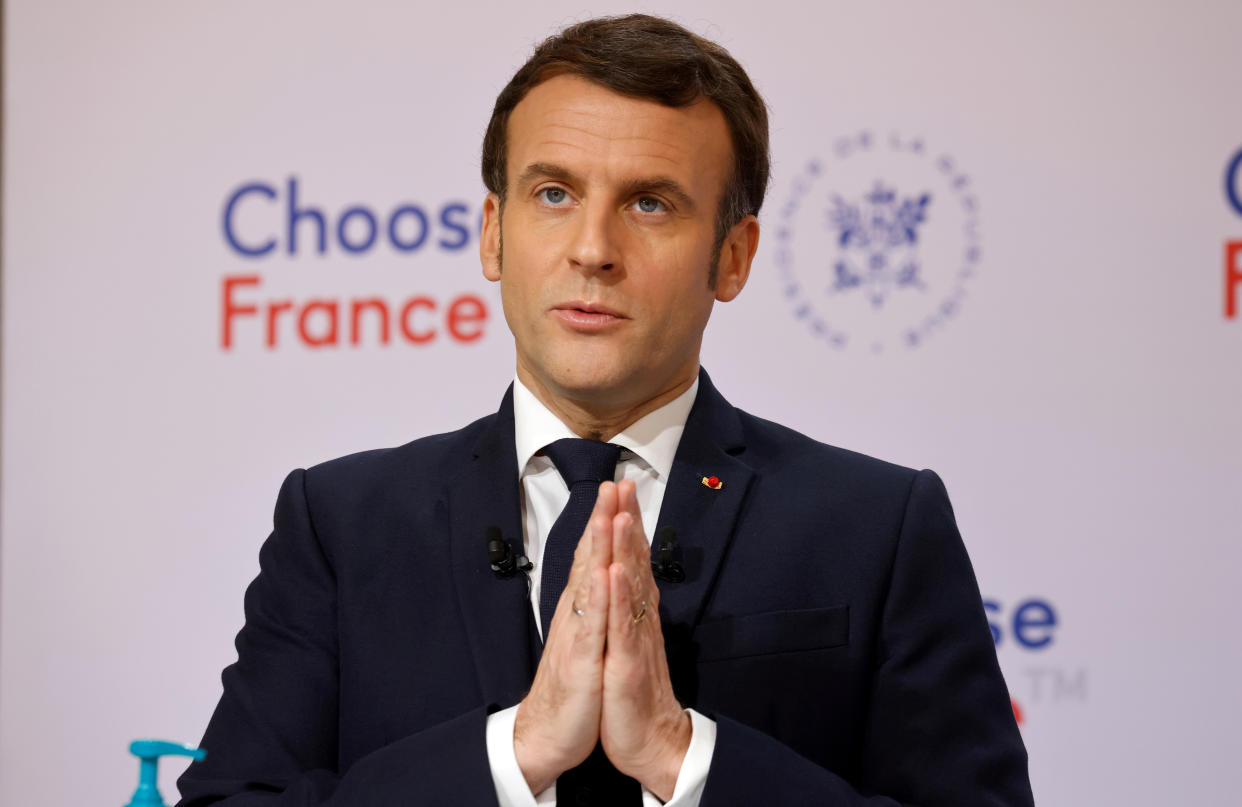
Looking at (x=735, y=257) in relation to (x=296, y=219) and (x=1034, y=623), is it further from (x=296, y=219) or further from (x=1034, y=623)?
Answer: (x=296, y=219)

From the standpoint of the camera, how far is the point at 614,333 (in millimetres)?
2334

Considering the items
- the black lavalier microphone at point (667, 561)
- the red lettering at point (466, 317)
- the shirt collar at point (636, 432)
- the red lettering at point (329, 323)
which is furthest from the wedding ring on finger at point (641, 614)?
the red lettering at point (329, 323)

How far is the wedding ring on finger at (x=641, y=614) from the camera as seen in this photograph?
77.6 inches

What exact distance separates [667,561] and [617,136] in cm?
71

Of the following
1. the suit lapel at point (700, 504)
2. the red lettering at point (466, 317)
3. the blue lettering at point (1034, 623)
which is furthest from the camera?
the red lettering at point (466, 317)

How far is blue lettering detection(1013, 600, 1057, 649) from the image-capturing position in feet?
12.2

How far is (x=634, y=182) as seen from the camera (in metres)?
2.37

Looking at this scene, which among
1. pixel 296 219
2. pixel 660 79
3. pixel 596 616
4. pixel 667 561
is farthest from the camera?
pixel 296 219

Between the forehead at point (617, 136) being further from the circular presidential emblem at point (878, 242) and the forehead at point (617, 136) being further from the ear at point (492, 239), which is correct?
the circular presidential emblem at point (878, 242)

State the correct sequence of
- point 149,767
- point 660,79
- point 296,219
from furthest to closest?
point 296,219, point 660,79, point 149,767

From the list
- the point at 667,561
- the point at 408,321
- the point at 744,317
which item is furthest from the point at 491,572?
the point at 408,321

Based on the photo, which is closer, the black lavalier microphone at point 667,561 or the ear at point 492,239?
the black lavalier microphone at point 667,561

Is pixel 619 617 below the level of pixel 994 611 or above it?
above

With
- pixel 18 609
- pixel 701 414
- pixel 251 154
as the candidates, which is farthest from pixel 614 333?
pixel 18 609
